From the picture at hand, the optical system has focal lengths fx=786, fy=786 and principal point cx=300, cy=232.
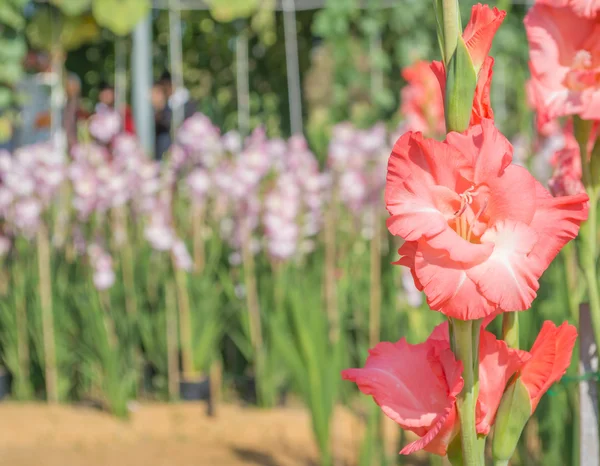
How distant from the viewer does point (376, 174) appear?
9.19ft

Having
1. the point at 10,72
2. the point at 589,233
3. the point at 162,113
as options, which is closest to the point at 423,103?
the point at 589,233

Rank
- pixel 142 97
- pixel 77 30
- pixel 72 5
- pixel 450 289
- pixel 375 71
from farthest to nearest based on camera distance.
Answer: pixel 375 71 → pixel 77 30 → pixel 72 5 → pixel 142 97 → pixel 450 289

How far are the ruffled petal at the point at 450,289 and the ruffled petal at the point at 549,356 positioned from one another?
0.11 metres

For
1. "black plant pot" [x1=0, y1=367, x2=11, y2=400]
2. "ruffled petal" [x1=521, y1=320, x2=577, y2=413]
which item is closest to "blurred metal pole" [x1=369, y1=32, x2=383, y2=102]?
"black plant pot" [x1=0, y1=367, x2=11, y2=400]

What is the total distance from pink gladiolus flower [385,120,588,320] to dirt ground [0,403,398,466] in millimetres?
2048

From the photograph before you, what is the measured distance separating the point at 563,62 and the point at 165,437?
248cm

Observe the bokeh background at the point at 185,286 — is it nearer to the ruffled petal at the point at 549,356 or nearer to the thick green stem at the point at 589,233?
the thick green stem at the point at 589,233

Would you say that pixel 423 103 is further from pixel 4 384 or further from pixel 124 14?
pixel 124 14

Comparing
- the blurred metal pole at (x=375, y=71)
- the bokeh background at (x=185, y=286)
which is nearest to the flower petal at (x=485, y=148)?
the bokeh background at (x=185, y=286)

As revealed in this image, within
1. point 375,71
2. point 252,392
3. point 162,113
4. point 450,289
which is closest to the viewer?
point 450,289

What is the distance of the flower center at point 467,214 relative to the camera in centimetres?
53

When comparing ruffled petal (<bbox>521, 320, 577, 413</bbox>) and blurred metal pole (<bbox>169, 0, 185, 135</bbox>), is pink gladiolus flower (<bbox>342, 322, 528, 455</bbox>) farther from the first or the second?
blurred metal pole (<bbox>169, 0, 185, 135</bbox>)

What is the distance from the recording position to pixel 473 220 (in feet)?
1.75

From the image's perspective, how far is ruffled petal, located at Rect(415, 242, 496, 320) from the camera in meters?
0.50
